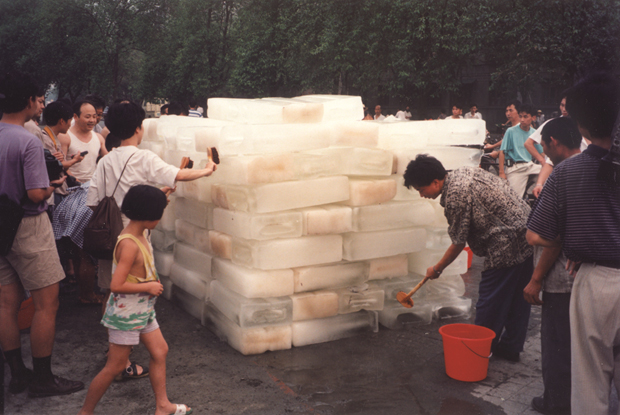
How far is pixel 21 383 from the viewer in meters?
3.57

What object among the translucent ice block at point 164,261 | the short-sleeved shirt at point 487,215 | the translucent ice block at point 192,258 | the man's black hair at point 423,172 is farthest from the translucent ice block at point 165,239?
the short-sleeved shirt at point 487,215

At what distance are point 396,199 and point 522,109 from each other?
4086 mm

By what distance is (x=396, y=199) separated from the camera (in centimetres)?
475

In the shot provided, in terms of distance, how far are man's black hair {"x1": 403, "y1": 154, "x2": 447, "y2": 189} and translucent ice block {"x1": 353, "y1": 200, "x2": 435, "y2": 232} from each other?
638mm

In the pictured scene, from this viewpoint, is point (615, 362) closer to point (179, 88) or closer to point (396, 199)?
point (396, 199)

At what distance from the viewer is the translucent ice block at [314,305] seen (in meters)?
4.29

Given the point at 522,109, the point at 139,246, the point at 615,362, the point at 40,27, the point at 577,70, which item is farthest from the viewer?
the point at 40,27

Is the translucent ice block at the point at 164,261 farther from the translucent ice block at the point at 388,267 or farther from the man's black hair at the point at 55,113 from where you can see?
the translucent ice block at the point at 388,267

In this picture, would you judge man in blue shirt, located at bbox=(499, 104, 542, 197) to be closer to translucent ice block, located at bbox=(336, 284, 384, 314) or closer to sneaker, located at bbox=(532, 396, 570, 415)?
translucent ice block, located at bbox=(336, 284, 384, 314)

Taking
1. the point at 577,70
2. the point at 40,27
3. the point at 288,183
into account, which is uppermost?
the point at 40,27

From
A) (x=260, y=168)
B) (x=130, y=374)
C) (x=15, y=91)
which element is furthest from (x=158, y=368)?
(x=15, y=91)

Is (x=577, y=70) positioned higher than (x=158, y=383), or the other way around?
(x=577, y=70)

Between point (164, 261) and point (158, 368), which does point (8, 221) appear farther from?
point (164, 261)

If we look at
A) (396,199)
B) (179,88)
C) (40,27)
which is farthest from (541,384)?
(40,27)
